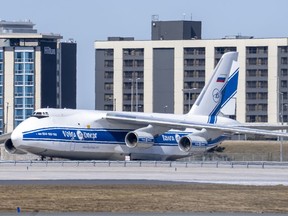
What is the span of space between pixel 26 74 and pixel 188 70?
18.9m

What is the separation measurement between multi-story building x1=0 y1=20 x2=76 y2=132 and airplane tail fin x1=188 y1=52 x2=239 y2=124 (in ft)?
177

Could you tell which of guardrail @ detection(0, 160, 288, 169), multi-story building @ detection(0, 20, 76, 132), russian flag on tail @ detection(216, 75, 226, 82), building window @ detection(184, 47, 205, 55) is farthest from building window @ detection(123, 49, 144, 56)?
guardrail @ detection(0, 160, 288, 169)

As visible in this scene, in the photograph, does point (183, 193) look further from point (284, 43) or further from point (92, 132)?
point (284, 43)

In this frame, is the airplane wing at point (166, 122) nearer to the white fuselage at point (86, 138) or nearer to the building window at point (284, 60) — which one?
the white fuselage at point (86, 138)

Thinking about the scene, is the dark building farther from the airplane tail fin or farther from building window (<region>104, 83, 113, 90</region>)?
the airplane tail fin

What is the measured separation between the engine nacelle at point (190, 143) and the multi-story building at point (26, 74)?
58619 mm

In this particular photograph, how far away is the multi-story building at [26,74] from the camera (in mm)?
131000

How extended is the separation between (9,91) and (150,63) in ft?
54.9

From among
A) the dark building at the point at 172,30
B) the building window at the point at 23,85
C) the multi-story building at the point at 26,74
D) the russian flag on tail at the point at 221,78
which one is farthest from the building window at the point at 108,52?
the russian flag on tail at the point at 221,78


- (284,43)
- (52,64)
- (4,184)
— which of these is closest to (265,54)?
(284,43)

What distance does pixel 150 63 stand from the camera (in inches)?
5261

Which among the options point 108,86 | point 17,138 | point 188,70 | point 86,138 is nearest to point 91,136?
point 86,138

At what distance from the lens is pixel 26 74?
13212cm

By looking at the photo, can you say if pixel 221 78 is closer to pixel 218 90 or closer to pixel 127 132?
pixel 218 90
